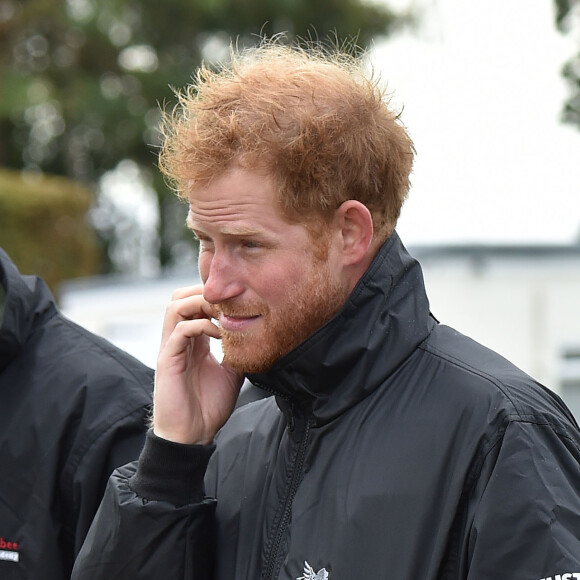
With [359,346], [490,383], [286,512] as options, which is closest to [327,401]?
[359,346]

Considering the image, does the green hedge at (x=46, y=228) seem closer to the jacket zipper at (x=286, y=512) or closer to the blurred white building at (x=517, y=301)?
the blurred white building at (x=517, y=301)

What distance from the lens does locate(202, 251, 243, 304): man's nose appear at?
2195mm

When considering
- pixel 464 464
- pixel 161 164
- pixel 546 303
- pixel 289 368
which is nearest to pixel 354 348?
pixel 289 368

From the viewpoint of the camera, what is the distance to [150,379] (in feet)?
10.1

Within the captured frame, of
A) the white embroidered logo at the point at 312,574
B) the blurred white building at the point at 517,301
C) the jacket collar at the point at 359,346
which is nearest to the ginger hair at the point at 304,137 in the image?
the jacket collar at the point at 359,346

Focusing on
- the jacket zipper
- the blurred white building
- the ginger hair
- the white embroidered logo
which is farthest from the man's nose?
the blurred white building

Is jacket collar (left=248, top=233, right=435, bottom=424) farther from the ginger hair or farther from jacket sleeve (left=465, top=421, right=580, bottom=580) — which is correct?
jacket sleeve (left=465, top=421, right=580, bottom=580)

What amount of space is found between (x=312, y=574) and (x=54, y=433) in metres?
1.06

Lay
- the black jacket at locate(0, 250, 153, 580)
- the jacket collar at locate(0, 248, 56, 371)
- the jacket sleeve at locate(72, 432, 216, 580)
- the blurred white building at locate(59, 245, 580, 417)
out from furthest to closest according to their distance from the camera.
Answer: the blurred white building at locate(59, 245, 580, 417)
the jacket collar at locate(0, 248, 56, 371)
the black jacket at locate(0, 250, 153, 580)
the jacket sleeve at locate(72, 432, 216, 580)

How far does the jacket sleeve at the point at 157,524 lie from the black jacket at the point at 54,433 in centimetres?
42

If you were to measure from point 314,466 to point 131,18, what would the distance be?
17.3 m

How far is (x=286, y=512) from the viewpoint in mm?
2195

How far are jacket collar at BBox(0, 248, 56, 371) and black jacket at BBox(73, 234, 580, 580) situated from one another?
0.69 m

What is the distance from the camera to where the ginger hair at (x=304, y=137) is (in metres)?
2.14
